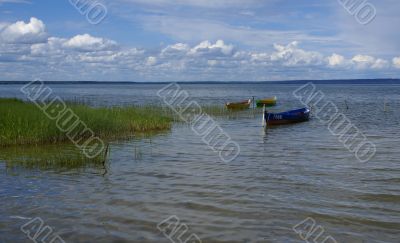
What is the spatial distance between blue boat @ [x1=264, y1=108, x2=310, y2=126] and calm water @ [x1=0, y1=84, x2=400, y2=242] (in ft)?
42.8

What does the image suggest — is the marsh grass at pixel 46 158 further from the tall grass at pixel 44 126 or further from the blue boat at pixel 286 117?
the blue boat at pixel 286 117

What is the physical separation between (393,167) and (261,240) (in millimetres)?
9267

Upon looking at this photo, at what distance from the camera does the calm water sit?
896cm

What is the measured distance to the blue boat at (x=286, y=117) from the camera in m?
32.6

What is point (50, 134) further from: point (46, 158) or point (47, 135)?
point (46, 158)

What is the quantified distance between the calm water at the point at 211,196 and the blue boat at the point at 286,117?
13053mm

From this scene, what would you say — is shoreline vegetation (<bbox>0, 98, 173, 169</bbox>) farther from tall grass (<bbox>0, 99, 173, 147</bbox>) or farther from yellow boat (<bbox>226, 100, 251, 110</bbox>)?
yellow boat (<bbox>226, 100, 251, 110</bbox>)

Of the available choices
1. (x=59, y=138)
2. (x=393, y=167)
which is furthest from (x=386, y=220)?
(x=59, y=138)

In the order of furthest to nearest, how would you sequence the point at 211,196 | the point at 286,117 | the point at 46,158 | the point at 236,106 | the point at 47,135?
1. the point at 236,106
2. the point at 286,117
3. the point at 47,135
4. the point at 46,158
5. the point at 211,196

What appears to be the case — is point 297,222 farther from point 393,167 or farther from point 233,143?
point 233,143

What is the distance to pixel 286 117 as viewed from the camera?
34.3 metres

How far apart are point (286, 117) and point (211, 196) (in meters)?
23.6

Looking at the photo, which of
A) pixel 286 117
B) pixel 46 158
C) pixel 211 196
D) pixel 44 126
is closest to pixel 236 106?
pixel 286 117

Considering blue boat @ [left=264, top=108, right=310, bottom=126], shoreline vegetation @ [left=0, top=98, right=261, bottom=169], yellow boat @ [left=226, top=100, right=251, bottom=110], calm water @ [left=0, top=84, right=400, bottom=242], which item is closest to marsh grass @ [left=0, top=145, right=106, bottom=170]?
shoreline vegetation @ [left=0, top=98, right=261, bottom=169]
